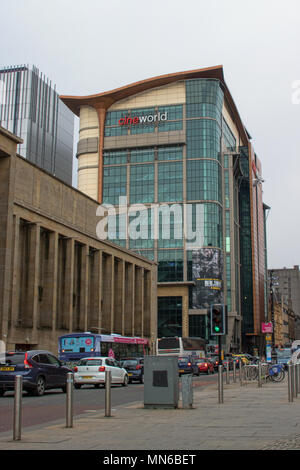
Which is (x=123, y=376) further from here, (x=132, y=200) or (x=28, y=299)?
(x=132, y=200)

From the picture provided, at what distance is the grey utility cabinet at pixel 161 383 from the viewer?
1573 centimetres

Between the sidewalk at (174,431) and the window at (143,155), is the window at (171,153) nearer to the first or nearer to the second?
the window at (143,155)

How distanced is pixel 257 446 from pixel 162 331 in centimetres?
9698

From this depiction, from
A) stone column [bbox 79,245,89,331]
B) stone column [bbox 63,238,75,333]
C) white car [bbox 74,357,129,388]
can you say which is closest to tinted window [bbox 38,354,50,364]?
white car [bbox 74,357,129,388]

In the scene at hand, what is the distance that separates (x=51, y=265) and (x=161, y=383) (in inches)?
1433

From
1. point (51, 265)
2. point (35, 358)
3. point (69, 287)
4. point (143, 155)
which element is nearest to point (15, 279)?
point (51, 265)

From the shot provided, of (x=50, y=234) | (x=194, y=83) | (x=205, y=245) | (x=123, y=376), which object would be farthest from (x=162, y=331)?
(x=123, y=376)

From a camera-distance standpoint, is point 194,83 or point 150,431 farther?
point 194,83

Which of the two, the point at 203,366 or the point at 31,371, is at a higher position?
the point at 31,371

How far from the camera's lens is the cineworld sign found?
111 meters

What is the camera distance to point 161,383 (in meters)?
15.8

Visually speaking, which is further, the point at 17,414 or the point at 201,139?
the point at 201,139

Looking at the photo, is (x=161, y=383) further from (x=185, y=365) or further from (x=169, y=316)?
(x=169, y=316)
